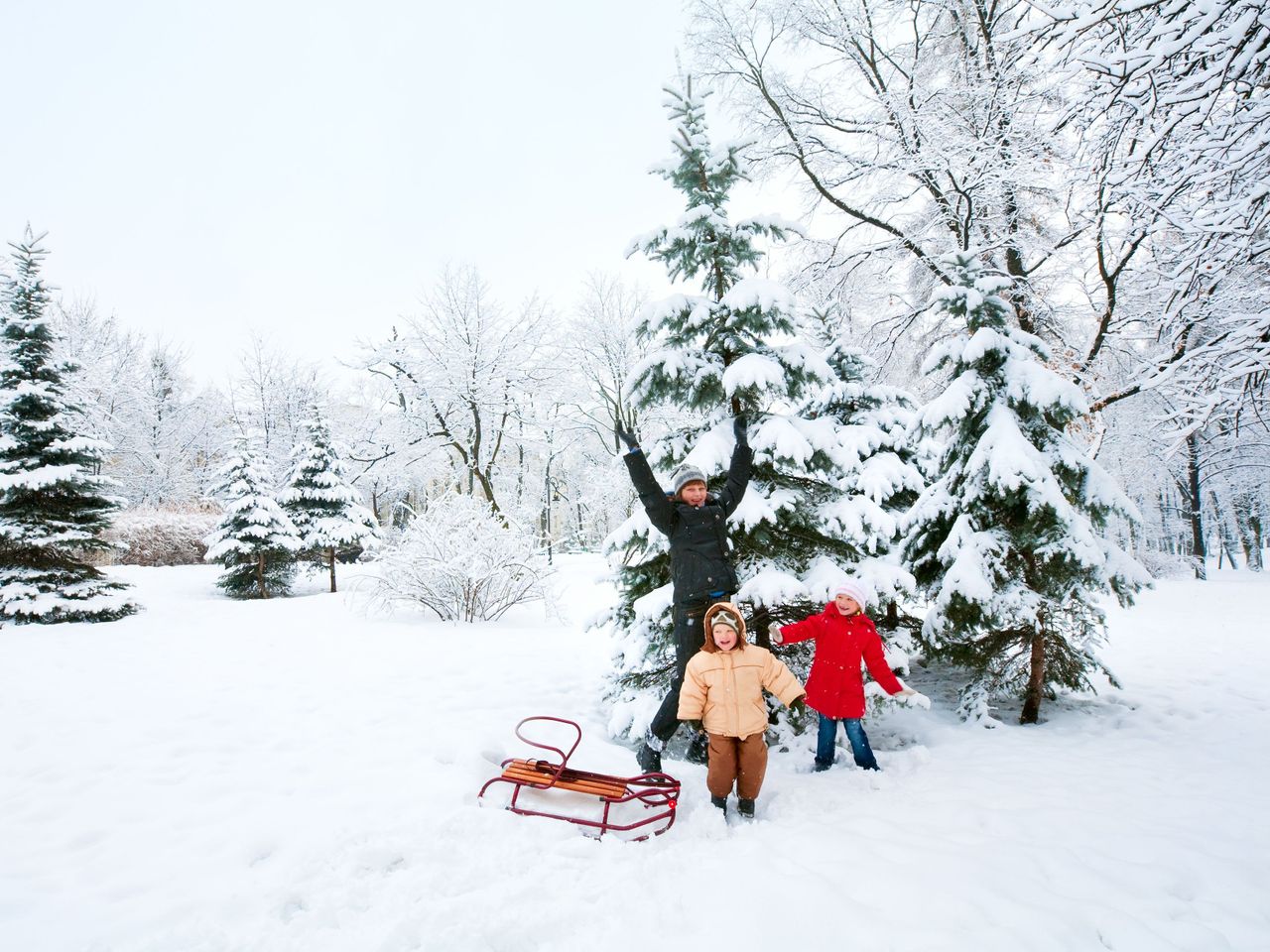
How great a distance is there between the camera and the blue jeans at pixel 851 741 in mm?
4293

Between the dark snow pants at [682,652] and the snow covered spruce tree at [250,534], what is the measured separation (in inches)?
568

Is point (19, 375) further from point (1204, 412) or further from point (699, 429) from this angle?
point (1204, 412)

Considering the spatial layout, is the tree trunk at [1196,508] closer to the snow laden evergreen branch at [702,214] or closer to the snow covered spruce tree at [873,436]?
the snow covered spruce tree at [873,436]

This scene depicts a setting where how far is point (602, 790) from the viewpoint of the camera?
143 inches

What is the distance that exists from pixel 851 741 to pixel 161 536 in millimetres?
22867

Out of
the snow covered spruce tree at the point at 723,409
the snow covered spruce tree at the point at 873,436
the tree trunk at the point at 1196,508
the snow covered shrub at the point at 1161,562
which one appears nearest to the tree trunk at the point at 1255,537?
the snow covered shrub at the point at 1161,562

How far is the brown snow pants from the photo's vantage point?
3.58 meters

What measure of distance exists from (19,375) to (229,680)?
323 inches

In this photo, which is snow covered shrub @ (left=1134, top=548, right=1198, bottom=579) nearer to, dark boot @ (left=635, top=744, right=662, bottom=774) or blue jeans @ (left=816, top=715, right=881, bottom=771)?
blue jeans @ (left=816, top=715, right=881, bottom=771)

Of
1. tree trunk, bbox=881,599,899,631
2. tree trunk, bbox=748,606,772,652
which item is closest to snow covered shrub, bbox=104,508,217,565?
tree trunk, bbox=748,606,772,652

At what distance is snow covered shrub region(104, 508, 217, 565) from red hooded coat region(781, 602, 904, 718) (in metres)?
20.1

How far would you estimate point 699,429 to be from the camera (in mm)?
5410

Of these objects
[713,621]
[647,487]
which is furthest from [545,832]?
[647,487]

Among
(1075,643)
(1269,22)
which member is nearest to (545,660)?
(1075,643)
